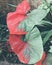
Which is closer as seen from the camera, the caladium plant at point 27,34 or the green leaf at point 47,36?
A: the caladium plant at point 27,34

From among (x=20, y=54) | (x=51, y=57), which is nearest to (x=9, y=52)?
(x=20, y=54)

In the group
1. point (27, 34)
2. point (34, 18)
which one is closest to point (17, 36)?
point (27, 34)

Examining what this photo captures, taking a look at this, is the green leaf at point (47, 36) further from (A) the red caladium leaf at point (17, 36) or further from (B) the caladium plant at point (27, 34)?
(A) the red caladium leaf at point (17, 36)

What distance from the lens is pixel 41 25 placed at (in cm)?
337

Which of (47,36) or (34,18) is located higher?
(34,18)

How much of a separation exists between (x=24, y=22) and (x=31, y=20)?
0.09 meters

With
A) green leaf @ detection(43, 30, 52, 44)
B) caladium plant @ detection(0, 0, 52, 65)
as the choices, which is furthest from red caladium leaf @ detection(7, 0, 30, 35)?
green leaf @ detection(43, 30, 52, 44)

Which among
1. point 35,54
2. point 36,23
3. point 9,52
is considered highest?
point 36,23

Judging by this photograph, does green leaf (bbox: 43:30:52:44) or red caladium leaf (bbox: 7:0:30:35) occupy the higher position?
red caladium leaf (bbox: 7:0:30:35)

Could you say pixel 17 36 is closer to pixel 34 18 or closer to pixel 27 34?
pixel 27 34

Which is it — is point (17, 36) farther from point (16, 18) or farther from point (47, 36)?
point (47, 36)

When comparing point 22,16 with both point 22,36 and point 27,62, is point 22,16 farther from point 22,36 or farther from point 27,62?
point 27,62

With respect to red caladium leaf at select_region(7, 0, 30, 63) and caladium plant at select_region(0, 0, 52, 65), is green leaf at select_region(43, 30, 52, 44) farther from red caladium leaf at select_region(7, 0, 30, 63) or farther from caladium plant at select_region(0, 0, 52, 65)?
red caladium leaf at select_region(7, 0, 30, 63)

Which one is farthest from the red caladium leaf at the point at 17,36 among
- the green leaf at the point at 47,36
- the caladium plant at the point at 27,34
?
the green leaf at the point at 47,36
